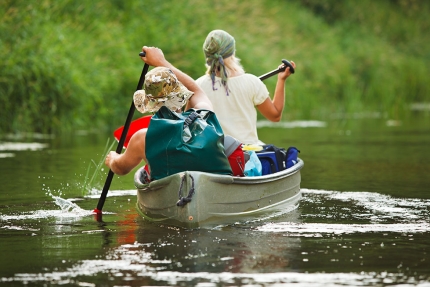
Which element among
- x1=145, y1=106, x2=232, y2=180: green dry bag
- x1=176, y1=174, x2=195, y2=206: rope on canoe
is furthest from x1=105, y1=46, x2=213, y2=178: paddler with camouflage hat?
x1=176, y1=174, x2=195, y2=206: rope on canoe

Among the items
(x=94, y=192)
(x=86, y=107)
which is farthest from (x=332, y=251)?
(x=86, y=107)

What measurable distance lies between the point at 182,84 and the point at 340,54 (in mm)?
20836

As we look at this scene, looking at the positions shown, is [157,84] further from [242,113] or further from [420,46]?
[420,46]

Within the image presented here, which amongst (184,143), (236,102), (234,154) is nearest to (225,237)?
(184,143)

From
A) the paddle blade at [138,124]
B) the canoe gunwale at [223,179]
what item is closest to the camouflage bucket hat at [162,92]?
the canoe gunwale at [223,179]

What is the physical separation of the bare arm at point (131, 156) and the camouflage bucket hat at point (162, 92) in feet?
0.71

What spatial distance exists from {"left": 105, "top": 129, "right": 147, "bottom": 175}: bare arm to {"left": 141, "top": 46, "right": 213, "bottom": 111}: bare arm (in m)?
0.62

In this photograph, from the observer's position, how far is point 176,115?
646cm

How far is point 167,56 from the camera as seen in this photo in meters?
18.4

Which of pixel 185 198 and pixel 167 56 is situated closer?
pixel 185 198

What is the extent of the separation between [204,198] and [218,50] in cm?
172

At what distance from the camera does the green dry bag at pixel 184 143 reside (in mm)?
6340

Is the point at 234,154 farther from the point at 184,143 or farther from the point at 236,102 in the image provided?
the point at 236,102

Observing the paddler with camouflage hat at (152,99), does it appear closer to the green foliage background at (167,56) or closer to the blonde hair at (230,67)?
the blonde hair at (230,67)
